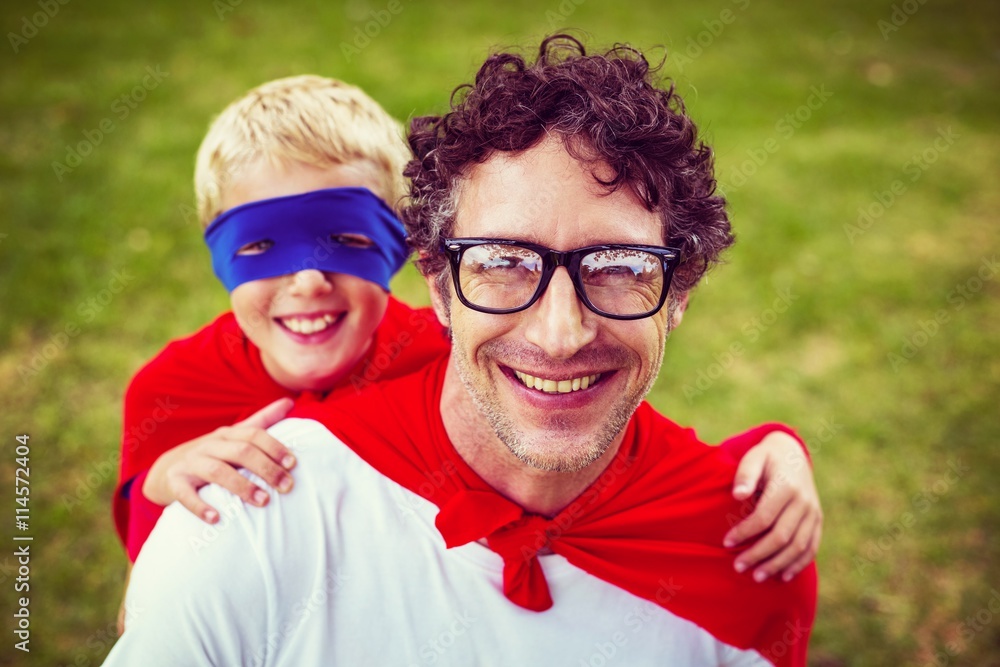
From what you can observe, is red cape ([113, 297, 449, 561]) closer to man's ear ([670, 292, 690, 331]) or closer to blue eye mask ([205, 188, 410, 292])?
blue eye mask ([205, 188, 410, 292])

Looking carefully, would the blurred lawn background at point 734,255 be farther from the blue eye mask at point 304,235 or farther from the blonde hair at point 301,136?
the blue eye mask at point 304,235

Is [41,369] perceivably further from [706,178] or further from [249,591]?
[706,178]

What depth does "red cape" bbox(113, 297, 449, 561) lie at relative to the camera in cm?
309

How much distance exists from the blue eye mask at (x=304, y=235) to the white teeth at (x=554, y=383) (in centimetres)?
106

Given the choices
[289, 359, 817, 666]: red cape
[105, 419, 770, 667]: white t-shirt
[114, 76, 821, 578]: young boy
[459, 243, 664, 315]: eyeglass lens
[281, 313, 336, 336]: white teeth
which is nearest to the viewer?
[105, 419, 770, 667]: white t-shirt

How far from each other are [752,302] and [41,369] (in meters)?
5.43

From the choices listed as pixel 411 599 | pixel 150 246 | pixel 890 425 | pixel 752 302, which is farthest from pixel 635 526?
A: pixel 150 246

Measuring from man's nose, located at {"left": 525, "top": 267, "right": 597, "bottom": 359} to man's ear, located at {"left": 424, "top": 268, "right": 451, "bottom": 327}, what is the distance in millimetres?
462

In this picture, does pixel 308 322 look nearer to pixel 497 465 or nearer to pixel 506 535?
pixel 497 465

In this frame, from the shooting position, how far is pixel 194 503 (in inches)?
84.4

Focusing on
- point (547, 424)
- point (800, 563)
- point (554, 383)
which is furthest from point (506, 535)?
point (800, 563)

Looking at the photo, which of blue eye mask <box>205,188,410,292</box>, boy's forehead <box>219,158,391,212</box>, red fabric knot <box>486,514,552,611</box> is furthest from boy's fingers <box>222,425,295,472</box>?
boy's forehead <box>219,158,391,212</box>

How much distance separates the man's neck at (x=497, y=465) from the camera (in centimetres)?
238

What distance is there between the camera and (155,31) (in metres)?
9.27
